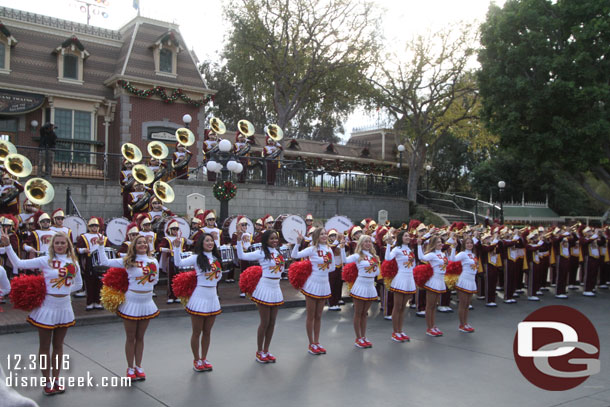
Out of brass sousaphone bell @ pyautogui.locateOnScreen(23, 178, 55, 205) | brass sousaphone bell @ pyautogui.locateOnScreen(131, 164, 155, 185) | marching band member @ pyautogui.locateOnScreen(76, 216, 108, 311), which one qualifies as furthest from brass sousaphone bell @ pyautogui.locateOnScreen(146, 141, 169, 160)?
marching band member @ pyautogui.locateOnScreen(76, 216, 108, 311)

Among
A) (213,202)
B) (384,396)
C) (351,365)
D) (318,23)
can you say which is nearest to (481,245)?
(351,365)

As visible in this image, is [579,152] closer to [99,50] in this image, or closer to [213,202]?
[213,202]

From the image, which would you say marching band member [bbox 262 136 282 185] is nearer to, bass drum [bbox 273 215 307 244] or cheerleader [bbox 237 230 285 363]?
bass drum [bbox 273 215 307 244]

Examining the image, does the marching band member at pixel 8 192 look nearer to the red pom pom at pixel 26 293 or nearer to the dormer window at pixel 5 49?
the red pom pom at pixel 26 293

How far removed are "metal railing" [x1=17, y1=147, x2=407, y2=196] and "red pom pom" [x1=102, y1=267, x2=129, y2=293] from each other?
11.6 meters

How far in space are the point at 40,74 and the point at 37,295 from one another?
64.1 ft

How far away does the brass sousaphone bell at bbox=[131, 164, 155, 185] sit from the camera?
14005 mm

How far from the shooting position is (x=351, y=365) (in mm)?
6961

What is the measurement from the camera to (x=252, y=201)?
18906mm

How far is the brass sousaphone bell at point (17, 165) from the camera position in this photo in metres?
12.3

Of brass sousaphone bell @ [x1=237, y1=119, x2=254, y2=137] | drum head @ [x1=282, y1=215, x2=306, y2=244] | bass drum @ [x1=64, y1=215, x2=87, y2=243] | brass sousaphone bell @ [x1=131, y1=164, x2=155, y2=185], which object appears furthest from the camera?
brass sousaphone bell @ [x1=237, y1=119, x2=254, y2=137]

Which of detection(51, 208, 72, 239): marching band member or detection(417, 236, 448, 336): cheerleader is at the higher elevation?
detection(51, 208, 72, 239): marching band member

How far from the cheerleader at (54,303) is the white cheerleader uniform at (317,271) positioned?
3.10 meters

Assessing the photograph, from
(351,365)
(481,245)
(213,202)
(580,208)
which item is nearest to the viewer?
(351,365)
